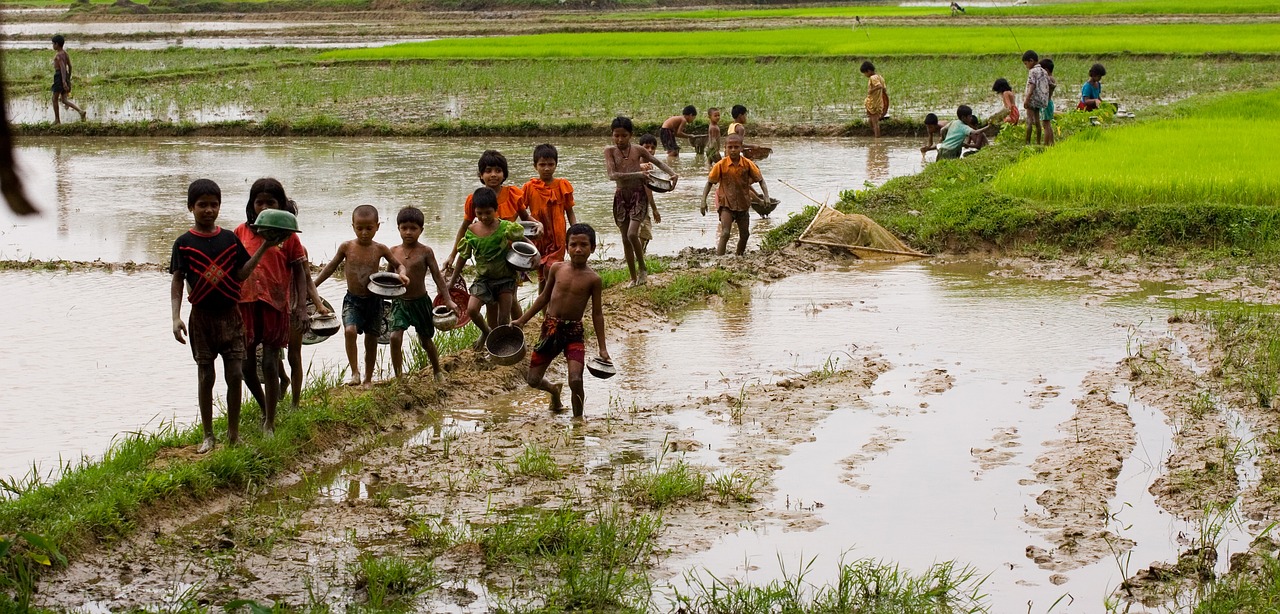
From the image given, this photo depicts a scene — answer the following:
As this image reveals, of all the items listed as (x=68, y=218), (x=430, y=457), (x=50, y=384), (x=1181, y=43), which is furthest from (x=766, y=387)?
(x=1181, y=43)

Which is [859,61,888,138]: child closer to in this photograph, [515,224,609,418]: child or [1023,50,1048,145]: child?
[1023,50,1048,145]: child

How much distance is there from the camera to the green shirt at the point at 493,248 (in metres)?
6.61

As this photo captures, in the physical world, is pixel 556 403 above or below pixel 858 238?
below

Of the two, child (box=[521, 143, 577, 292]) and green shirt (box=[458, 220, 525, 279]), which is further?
child (box=[521, 143, 577, 292])

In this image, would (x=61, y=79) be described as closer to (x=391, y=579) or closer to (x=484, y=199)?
(x=484, y=199)

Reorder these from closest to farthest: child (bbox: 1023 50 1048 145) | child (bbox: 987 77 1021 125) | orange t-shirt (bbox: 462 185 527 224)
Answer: orange t-shirt (bbox: 462 185 527 224)
child (bbox: 1023 50 1048 145)
child (bbox: 987 77 1021 125)

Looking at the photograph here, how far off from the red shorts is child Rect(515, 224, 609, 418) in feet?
3.40

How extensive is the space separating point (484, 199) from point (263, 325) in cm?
→ 151

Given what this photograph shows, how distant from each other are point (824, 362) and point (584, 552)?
2.92 meters

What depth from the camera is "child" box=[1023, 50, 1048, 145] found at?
13641 mm

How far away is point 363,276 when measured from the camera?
625 cm

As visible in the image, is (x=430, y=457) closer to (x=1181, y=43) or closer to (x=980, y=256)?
(x=980, y=256)

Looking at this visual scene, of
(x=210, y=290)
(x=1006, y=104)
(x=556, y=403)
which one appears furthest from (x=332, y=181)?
(x=210, y=290)

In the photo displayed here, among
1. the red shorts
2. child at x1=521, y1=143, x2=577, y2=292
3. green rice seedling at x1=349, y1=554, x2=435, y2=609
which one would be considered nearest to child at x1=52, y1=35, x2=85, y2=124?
child at x1=521, y1=143, x2=577, y2=292
